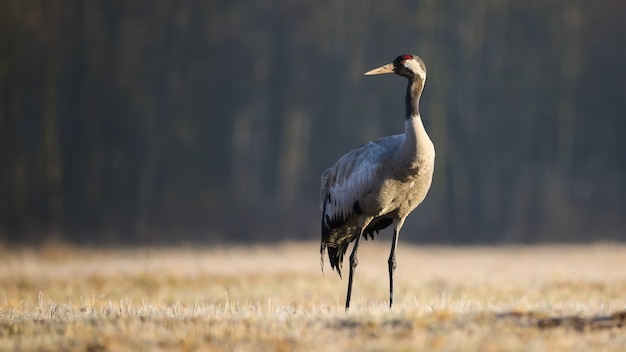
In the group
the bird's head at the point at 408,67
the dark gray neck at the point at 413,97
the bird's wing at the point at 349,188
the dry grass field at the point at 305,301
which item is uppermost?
the bird's head at the point at 408,67

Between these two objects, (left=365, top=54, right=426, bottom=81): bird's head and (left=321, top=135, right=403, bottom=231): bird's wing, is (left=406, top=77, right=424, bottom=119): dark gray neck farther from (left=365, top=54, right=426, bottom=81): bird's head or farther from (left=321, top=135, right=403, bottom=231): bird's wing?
(left=321, top=135, right=403, bottom=231): bird's wing

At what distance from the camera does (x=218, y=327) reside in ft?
22.8

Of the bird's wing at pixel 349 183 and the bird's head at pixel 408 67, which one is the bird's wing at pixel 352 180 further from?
the bird's head at pixel 408 67

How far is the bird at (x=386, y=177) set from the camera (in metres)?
9.01

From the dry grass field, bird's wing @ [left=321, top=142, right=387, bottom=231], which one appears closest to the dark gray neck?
bird's wing @ [left=321, top=142, right=387, bottom=231]

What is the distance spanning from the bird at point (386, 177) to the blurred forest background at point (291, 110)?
19948 mm

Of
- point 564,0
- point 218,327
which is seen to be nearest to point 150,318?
point 218,327

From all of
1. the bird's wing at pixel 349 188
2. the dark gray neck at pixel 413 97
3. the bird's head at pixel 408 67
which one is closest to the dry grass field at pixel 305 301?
the bird's wing at pixel 349 188

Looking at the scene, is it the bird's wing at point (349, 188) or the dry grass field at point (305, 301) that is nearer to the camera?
the dry grass field at point (305, 301)

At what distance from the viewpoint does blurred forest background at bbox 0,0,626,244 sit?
30.6 meters

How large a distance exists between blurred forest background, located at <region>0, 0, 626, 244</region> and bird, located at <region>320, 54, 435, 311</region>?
65.4 feet

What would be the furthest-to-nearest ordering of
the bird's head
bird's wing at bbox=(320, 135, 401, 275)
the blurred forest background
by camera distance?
1. the blurred forest background
2. the bird's head
3. bird's wing at bbox=(320, 135, 401, 275)

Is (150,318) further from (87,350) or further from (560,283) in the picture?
(560,283)

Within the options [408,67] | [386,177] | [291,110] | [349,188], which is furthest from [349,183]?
[291,110]
